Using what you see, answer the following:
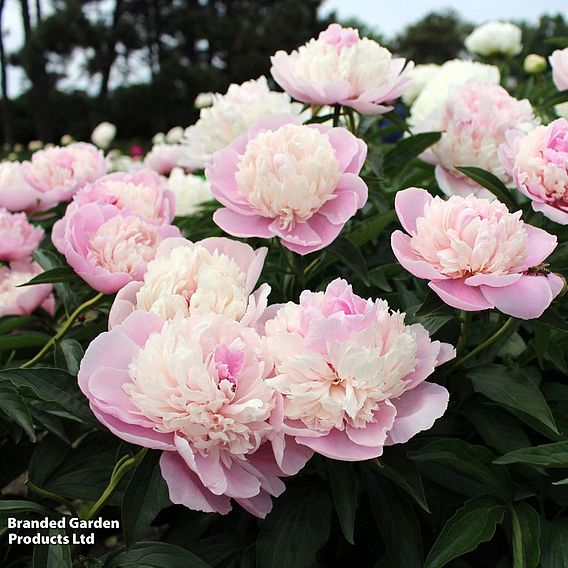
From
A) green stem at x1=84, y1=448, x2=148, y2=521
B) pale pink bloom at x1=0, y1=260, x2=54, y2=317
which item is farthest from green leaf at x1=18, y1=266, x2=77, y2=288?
green stem at x1=84, y1=448, x2=148, y2=521

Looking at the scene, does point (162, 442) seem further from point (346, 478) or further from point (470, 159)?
point (470, 159)

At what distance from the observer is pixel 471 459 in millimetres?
710

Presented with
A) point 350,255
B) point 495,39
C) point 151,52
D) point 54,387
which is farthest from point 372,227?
point 151,52

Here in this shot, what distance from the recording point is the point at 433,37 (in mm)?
24156

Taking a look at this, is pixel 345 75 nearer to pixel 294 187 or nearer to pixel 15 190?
pixel 294 187

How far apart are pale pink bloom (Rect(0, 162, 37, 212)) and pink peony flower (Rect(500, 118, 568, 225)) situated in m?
0.73

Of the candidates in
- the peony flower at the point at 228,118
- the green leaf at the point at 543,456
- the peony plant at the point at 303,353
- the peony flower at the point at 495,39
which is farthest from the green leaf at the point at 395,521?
the peony flower at the point at 495,39

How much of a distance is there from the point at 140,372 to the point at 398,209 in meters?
0.29

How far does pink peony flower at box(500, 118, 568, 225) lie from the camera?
72cm

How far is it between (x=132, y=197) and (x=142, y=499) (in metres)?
0.43

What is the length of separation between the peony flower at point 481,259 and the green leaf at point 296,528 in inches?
10.7

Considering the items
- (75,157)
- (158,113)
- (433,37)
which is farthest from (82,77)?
(75,157)

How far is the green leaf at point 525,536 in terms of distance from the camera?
66 cm

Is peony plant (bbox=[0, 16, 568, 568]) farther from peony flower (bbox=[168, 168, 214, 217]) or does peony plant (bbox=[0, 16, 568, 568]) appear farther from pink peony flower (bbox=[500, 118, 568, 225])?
peony flower (bbox=[168, 168, 214, 217])
